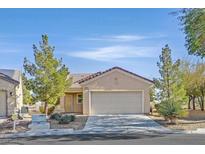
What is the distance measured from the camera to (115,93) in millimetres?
26609

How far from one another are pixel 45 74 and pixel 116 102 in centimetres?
→ 542

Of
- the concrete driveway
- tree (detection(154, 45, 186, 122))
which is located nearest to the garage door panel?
tree (detection(154, 45, 186, 122))

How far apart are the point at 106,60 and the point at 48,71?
5072mm

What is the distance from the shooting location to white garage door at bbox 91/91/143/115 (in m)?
26.2

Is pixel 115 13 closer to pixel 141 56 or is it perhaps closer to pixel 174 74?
pixel 141 56

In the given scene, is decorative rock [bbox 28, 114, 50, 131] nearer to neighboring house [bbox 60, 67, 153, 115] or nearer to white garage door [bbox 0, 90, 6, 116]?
white garage door [bbox 0, 90, 6, 116]

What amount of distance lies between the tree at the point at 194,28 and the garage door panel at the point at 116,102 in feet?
29.1

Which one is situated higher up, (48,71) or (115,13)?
(115,13)

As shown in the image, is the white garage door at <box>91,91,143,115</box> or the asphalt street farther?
the white garage door at <box>91,91,143,115</box>

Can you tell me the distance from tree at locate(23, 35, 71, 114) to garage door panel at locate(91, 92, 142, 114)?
3.97 m

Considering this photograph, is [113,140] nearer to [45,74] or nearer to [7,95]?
[45,74]

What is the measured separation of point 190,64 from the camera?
2469 centimetres
